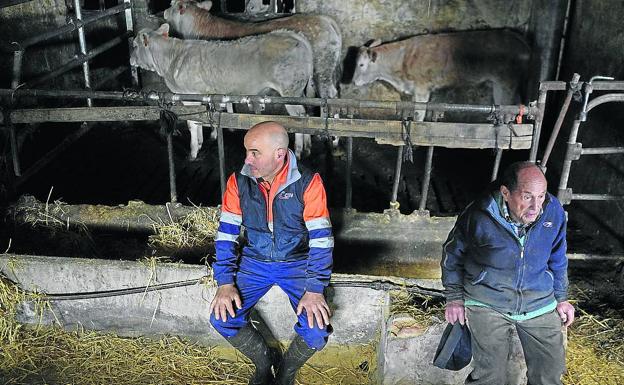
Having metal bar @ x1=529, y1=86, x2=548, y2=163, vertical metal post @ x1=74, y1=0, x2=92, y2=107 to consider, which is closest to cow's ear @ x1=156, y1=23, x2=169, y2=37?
vertical metal post @ x1=74, y1=0, x2=92, y2=107

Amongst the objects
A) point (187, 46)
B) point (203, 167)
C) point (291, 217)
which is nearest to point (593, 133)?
point (291, 217)

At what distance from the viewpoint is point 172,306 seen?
4461 mm

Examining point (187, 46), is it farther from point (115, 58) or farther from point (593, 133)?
point (593, 133)

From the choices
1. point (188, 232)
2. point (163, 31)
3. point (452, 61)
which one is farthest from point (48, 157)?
point (452, 61)

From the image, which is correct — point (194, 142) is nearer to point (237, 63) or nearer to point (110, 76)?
point (237, 63)

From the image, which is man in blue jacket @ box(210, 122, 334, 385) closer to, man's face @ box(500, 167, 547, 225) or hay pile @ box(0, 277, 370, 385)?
hay pile @ box(0, 277, 370, 385)

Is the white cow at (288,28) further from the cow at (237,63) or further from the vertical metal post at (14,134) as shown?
the vertical metal post at (14,134)

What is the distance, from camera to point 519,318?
137 inches

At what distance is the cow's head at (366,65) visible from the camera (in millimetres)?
9180

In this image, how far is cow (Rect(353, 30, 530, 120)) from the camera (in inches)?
353

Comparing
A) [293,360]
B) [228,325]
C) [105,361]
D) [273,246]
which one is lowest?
[105,361]

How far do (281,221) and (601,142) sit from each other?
4.30 m

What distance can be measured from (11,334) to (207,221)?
178 centimetres

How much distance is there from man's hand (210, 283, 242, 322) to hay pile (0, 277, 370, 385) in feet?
2.66
